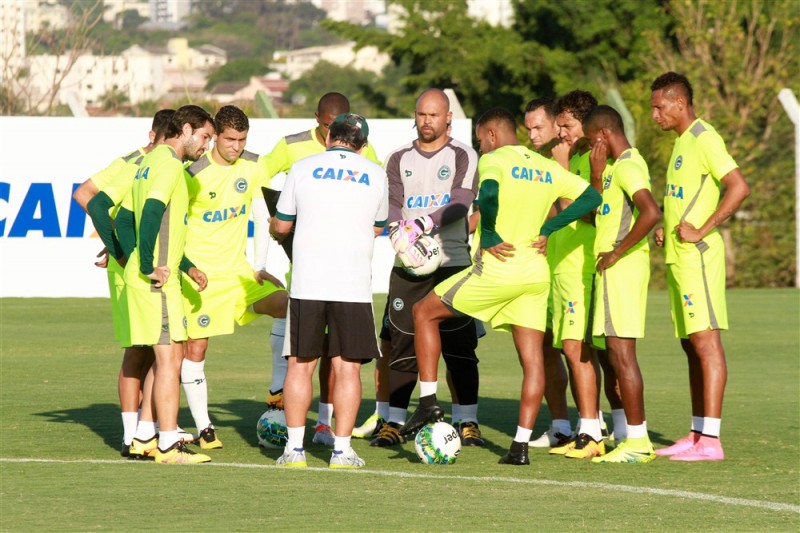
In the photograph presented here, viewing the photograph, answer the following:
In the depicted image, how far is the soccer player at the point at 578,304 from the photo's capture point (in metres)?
9.19

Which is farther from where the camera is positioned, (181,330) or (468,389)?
(468,389)

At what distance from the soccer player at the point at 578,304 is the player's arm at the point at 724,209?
0.62m

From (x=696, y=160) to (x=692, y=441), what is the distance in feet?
5.83

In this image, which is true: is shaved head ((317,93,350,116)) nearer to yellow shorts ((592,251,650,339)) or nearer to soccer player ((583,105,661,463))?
soccer player ((583,105,661,463))

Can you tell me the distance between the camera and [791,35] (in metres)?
31.9

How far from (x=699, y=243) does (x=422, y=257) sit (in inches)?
68.6

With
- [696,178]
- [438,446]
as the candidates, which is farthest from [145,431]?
[696,178]

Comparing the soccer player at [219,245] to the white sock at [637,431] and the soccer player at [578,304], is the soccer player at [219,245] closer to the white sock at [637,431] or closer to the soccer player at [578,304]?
the soccer player at [578,304]

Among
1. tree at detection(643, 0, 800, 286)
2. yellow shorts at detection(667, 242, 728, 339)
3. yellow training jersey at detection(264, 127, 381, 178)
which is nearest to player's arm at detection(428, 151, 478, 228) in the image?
yellow training jersey at detection(264, 127, 381, 178)

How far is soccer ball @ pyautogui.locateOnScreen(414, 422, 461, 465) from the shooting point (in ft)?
28.8

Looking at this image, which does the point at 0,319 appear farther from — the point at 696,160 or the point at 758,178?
the point at 758,178

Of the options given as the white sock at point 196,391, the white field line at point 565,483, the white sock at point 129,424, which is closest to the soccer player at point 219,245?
the white sock at point 196,391

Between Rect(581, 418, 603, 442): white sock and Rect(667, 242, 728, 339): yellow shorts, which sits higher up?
Rect(667, 242, 728, 339): yellow shorts

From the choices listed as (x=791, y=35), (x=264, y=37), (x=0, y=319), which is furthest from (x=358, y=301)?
(x=264, y=37)
